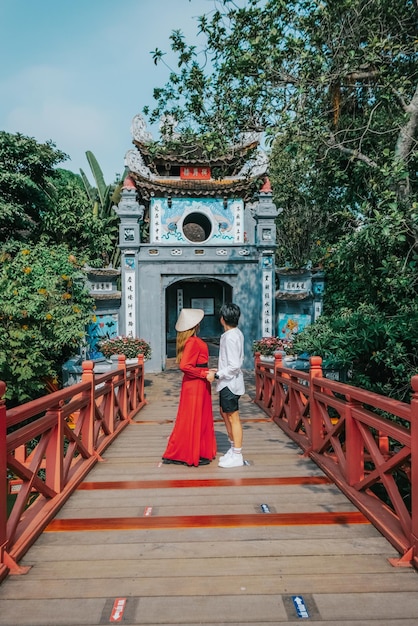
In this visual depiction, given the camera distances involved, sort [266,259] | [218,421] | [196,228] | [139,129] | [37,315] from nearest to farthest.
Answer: [218,421] → [37,315] → [266,259] → [139,129] → [196,228]

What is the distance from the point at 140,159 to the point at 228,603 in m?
13.3

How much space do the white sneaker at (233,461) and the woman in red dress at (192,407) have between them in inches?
6.8

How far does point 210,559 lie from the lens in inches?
97.4

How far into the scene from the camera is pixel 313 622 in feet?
6.40

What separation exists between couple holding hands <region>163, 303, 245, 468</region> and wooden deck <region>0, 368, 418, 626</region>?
291 mm

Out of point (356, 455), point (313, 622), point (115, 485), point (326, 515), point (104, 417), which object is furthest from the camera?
point (104, 417)

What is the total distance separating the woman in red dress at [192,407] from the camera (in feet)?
13.6

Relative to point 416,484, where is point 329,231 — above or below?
above

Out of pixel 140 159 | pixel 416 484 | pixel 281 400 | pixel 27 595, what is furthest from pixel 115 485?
pixel 140 159

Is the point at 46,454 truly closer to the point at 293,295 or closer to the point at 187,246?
the point at 187,246

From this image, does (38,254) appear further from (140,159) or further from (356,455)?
(356,455)

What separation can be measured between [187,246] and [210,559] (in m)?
11.0

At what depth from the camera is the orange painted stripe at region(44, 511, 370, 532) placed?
2.89 m

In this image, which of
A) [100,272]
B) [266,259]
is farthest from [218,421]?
[266,259]
